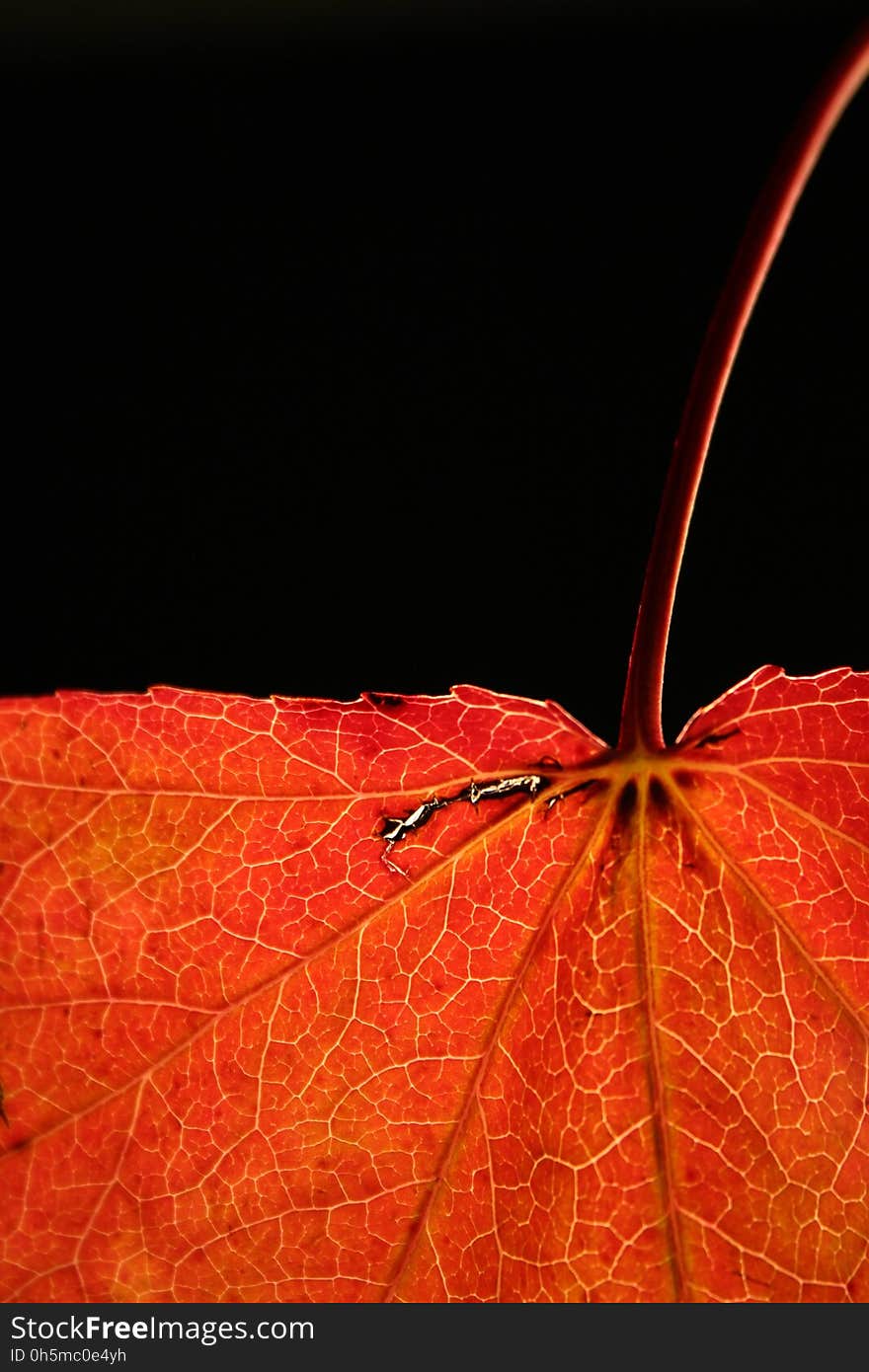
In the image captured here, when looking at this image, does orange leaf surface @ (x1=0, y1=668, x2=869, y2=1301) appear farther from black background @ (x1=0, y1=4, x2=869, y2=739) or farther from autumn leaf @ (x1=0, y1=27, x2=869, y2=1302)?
black background @ (x1=0, y1=4, x2=869, y2=739)

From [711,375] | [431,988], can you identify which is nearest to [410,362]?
[711,375]

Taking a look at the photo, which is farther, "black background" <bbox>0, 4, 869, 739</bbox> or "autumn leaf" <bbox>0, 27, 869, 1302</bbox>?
"black background" <bbox>0, 4, 869, 739</bbox>

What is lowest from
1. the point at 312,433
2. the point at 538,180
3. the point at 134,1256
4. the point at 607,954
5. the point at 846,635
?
the point at 134,1256

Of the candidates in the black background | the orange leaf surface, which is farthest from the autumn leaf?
the black background

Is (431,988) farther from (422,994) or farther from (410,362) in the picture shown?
(410,362)

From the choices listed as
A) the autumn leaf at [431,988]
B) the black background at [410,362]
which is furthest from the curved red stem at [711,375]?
the black background at [410,362]

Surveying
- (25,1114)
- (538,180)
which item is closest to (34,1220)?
(25,1114)

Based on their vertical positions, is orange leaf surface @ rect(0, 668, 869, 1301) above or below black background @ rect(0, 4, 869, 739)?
below

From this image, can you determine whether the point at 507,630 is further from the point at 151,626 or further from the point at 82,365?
the point at 82,365
